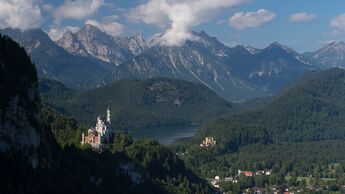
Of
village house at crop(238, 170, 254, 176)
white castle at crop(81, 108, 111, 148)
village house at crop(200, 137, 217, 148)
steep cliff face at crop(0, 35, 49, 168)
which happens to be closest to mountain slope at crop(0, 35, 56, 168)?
steep cliff face at crop(0, 35, 49, 168)

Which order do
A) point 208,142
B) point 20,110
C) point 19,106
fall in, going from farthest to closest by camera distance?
point 208,142 < point 19,106 < point 20,110

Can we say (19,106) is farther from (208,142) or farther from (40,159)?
(208,142)

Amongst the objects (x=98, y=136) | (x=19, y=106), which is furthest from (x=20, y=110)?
(x=98, y=136)

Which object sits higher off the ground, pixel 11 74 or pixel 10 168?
pixel 11 74

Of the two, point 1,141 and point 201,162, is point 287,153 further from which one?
point 1,141

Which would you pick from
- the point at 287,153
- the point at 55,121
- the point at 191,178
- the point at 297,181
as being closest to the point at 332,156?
the point at 287,153

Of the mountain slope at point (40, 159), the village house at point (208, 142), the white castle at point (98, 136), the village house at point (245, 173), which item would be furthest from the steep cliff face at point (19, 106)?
the village house at point (208, 142)
